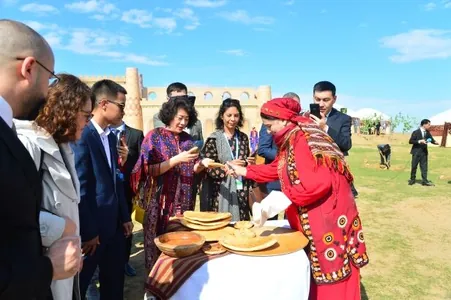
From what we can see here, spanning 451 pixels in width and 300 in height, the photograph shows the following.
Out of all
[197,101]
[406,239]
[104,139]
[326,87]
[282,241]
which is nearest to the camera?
[282,241]

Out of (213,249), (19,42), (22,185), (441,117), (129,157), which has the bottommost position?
(213,249)

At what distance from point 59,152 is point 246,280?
1060 millimetres

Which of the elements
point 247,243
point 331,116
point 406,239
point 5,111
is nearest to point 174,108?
point 247,243

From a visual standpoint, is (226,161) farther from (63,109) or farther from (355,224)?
(63,109)

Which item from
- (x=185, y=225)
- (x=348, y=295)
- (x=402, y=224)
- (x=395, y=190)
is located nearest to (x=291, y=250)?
(x=348, y=295)

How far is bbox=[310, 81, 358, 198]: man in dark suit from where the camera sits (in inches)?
126

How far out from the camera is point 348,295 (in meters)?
2.00

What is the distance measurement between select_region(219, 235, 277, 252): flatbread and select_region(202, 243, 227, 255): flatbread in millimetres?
30

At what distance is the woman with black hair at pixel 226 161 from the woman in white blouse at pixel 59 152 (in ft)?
5.93

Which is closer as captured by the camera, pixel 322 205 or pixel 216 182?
pixel 322 205

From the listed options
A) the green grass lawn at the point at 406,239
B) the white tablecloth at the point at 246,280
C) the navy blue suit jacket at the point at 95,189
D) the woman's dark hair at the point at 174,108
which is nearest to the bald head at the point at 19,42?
the navy blue suit jacket at the point at 95,189

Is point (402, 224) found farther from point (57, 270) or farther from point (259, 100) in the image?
point (259, 100)

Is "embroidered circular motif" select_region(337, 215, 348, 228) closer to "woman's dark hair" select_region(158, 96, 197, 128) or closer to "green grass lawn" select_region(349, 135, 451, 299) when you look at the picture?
"woman's dark hair" select_region(158, 96, 197, 128)

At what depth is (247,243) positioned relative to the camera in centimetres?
175
